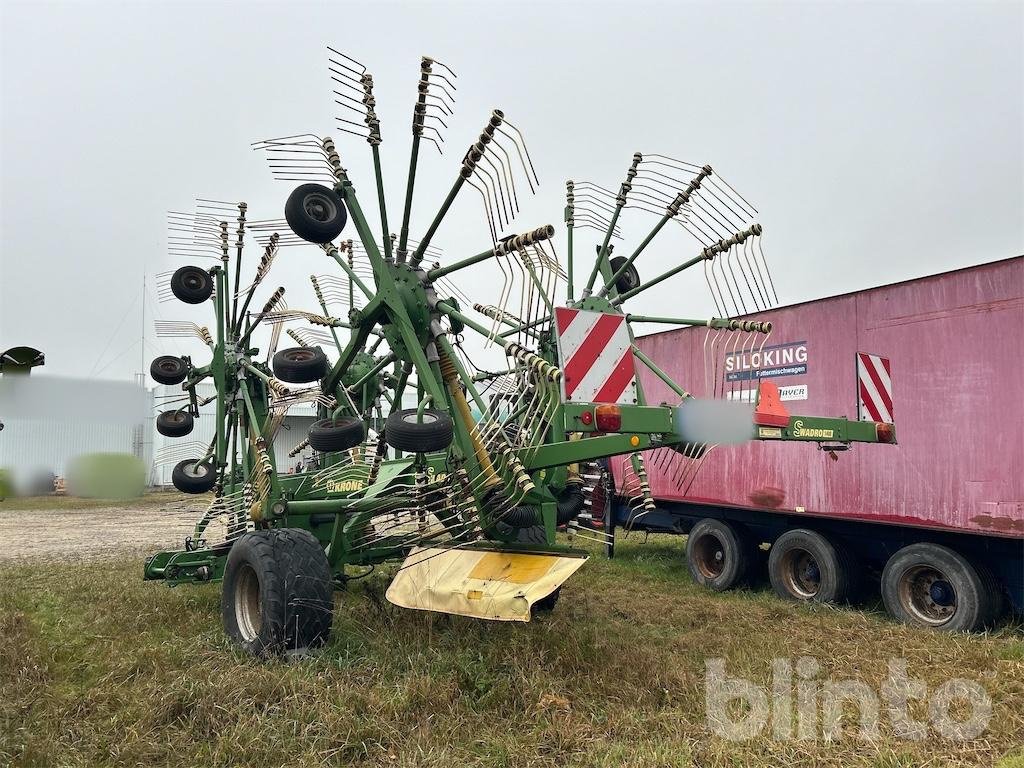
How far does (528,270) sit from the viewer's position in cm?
457

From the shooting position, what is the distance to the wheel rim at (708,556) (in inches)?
358

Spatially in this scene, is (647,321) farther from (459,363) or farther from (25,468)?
(25,468)

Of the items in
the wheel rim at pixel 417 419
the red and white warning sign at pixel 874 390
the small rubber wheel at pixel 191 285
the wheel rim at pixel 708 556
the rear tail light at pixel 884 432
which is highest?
the small rubber wheel at pixel 191 285

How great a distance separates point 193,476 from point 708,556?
5609 mm

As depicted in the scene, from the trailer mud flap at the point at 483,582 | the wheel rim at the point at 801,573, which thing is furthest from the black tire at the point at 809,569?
the trailer mud flap at the point at 483,582

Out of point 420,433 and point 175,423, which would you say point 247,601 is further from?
Result: point 175,423

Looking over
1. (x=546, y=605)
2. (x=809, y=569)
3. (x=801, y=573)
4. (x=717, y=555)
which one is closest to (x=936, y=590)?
(x=809, y=569)

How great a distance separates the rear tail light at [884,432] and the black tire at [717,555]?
308cm

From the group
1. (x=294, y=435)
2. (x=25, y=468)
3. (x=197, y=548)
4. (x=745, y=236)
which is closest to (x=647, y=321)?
(x=745, y=236)

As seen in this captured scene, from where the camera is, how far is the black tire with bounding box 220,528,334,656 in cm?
486

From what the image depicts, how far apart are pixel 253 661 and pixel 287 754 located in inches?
55.1

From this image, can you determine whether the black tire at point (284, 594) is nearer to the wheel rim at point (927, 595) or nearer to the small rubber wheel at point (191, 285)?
the small rubber wheel at point (191, 285)

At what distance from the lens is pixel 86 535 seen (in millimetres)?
15695

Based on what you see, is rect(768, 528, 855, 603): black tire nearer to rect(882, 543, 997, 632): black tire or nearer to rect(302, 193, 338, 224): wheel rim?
rect(882, 543, 997, 632): black tire
